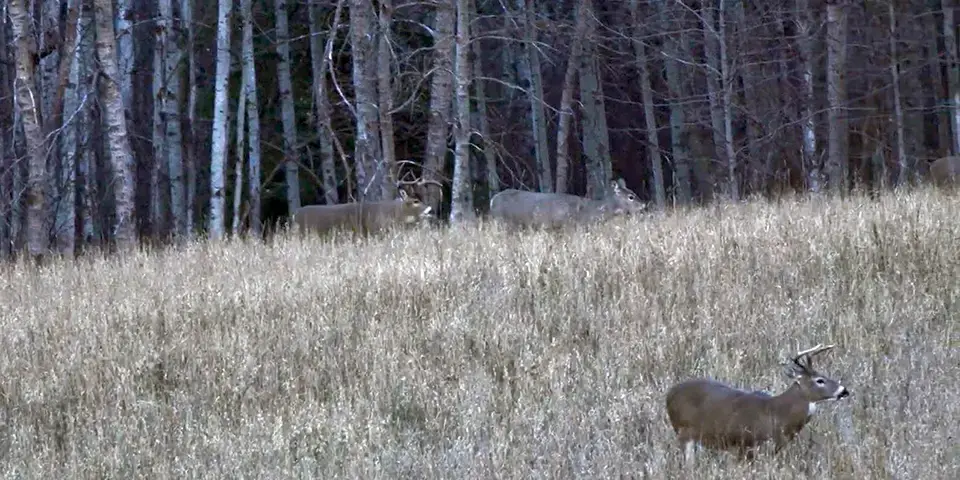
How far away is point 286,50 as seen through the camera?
2302 cm

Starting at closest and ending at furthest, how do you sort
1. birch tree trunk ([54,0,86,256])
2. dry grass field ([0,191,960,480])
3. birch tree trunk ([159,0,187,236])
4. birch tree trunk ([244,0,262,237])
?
1. dry grass field ([0,191,960,480])
2. birch tree trunk ([54,0,86,256])
3. birch tree trunk ([159,0,187,236])
4. birch tree trunk ([244,0,262,237])

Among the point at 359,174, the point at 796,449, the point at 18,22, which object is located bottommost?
the point at 796,449

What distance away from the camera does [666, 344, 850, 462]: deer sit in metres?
5.82

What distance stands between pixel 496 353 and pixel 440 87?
283 inches

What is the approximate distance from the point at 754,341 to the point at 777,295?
90 cm

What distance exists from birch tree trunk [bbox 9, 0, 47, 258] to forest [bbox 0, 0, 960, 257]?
0.07 feet

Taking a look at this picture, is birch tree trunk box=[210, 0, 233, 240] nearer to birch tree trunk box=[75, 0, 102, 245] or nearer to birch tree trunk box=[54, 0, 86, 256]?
birch tree trunk box=[54, 0, 86, 256]

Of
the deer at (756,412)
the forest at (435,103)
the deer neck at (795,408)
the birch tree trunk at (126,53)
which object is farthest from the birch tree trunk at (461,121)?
the birch tree trunk at (126,53)

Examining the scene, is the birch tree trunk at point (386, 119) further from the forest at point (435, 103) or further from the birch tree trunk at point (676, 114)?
the birch tree trunk at point (676, 114)

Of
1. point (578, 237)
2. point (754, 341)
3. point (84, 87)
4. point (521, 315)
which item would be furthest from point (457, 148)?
point (84, 87)

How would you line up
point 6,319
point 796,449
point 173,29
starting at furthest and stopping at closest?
point 173,29
point 6,319
point 796,449

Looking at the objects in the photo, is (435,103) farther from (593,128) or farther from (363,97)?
(593,128)

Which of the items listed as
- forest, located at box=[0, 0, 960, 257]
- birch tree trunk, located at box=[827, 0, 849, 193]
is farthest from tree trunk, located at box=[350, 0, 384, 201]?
birch tree trunk, located at box=[827, 0, 849, 193]

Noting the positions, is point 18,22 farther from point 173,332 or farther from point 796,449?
point 796,449
